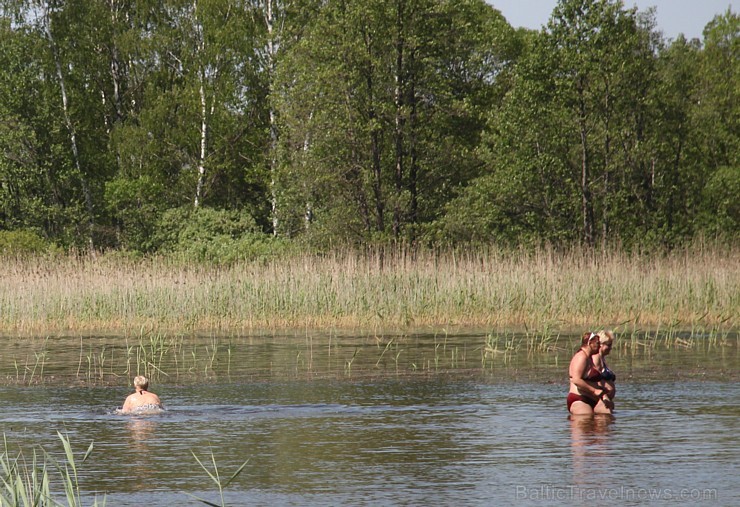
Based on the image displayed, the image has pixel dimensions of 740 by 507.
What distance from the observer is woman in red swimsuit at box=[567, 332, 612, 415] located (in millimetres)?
12555

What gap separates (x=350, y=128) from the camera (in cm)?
3491

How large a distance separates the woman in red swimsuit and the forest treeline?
797 inches

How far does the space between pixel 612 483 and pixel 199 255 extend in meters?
29.3

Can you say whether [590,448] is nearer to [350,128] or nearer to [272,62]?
[350,128]

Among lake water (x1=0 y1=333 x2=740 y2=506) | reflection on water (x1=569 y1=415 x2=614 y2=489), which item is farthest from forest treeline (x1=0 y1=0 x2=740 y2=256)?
reflection on water (x1=569 y1=415 x2=614 y2=489)

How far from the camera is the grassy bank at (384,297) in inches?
876

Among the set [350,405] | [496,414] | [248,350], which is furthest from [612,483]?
[248,350]

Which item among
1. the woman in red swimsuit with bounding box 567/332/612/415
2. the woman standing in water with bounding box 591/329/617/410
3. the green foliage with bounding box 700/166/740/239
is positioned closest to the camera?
the woman in red swimsuit with bounding box 567/332/612/415

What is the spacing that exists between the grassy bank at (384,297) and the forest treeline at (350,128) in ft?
29.5

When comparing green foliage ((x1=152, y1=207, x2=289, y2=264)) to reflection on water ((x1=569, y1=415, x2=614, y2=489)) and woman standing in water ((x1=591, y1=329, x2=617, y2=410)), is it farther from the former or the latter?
reflection on water ((x1=569, y1=415, x2=614, y2=489))

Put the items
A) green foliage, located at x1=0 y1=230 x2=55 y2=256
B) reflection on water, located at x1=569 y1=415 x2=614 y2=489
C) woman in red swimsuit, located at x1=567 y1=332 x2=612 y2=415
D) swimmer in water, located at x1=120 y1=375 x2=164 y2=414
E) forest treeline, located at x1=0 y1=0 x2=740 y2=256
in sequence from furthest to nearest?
green foliage, located at x1=0 y1=230 x2=55 y2=256, forest treeline, located at x1=0 y1=0 x2=740 y2=256, swimmer in water, located at x1=120 y1=375 x2=164 y2=414, woman in red swimsuit, located at x1=567 y1=332 x2=612 y2=415, reflection on water, located at x1=569 y1=415 x2=614 y2=489

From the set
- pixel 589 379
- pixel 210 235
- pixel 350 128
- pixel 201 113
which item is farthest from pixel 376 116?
pixel 589 379

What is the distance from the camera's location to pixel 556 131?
34688mm

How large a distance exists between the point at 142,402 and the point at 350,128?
22.4 meters
